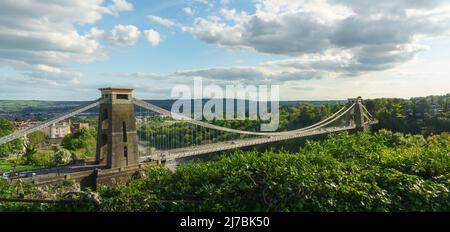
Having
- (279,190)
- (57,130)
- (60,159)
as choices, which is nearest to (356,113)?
(60,159)

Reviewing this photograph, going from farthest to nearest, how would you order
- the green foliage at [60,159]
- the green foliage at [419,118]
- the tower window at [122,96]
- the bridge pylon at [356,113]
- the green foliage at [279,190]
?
the bridge pylon at [356,113]
the green foliage at [419,118]
the green foliage at [60,159]
the tower window at [122,96]
the green foliage at [279,190]

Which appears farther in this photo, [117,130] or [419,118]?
[419,118]

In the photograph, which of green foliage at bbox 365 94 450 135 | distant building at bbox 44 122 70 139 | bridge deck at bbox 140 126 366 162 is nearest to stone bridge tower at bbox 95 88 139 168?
bridge deck at bbox 140 126 366 162

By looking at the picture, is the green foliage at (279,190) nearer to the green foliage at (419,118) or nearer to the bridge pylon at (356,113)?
the green foliage at (419,118)

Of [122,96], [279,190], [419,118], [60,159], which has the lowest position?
[60,159]

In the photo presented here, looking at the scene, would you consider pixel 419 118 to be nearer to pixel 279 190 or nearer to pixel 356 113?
pixel 356 113

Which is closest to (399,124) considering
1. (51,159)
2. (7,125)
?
(51,159)

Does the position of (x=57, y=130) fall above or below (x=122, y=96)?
below

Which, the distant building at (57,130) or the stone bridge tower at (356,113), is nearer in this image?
the stone bridge tower at (356,113)

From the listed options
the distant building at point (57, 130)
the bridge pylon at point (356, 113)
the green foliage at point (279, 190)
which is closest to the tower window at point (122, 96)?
the green foliage at point (279, 190)
